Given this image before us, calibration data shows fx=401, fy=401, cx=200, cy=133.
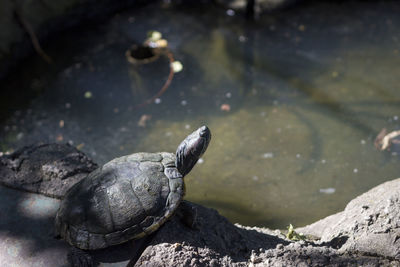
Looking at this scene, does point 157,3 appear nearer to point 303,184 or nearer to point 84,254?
point 303,184

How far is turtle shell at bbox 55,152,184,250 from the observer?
249 centimetres

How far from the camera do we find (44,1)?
604 centimetres

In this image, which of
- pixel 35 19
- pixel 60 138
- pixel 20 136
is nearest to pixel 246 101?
pixel 60 138

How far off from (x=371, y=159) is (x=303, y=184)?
2.58 feet

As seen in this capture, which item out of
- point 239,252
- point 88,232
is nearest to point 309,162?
point 239,252

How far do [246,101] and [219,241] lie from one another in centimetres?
246

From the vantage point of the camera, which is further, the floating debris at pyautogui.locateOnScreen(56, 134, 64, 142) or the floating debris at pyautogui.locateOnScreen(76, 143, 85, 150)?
the floating debris at pyautogui.locateOnScreen(56, 134, 64, 142)

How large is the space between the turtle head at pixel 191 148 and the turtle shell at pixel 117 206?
0.19m

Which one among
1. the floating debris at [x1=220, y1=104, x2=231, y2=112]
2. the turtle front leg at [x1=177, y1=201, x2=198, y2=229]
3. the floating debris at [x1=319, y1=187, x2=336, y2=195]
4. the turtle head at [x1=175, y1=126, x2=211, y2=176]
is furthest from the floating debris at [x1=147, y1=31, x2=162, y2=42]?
the turtle front leg at [x1=177, y1=201, x2=198, y2=229]

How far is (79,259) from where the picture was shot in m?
2.53

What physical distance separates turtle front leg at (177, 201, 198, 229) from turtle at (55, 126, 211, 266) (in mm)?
100

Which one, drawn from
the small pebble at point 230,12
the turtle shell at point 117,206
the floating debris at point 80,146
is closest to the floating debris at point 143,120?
the floating debris at point 80,146

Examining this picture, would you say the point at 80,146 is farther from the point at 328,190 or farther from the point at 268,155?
the point at 328,190

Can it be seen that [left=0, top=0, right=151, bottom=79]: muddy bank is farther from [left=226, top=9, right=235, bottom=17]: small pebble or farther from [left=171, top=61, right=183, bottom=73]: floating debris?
[left=171, top=61, right=183, bottom=73]: floating debris
